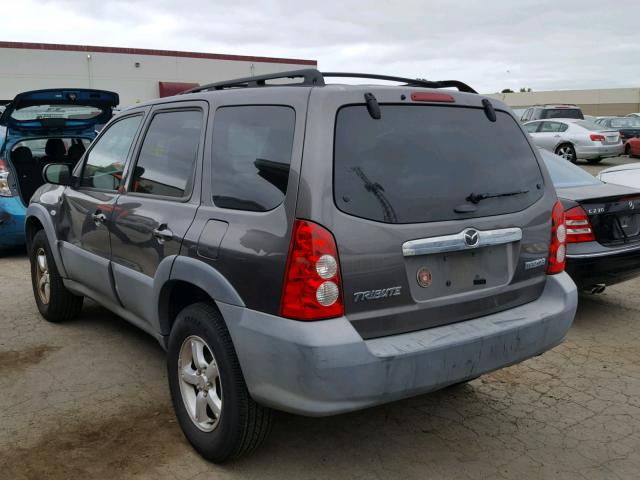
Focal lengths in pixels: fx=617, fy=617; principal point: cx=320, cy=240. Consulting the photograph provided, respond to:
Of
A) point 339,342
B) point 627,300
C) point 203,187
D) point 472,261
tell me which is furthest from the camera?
point 627,300

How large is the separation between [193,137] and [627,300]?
462 centimetres

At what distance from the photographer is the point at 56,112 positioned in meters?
7.10

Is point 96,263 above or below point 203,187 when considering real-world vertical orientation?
below

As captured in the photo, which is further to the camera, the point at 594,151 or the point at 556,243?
the point at 594,151

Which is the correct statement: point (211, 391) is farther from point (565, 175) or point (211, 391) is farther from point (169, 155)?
point (565, 175)

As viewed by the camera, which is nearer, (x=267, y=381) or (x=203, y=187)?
(x=267, y=381)

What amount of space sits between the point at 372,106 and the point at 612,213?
3.15 m

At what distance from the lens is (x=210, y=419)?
3059 mm

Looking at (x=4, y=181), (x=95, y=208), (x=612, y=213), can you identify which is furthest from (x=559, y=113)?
(x=95, y=208)

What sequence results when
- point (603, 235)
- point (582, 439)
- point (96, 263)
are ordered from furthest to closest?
point (603, 235) → point (96, 263) → point (582, 439)

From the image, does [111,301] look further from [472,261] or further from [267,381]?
[472,261]

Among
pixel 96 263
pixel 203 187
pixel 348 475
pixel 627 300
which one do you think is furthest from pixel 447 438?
pixel 627 300

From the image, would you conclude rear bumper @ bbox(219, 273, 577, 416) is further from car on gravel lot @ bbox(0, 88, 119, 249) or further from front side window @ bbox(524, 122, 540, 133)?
front side window @ bbox(524, 122, 540, 133)

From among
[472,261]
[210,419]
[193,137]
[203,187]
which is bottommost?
[210,419]
